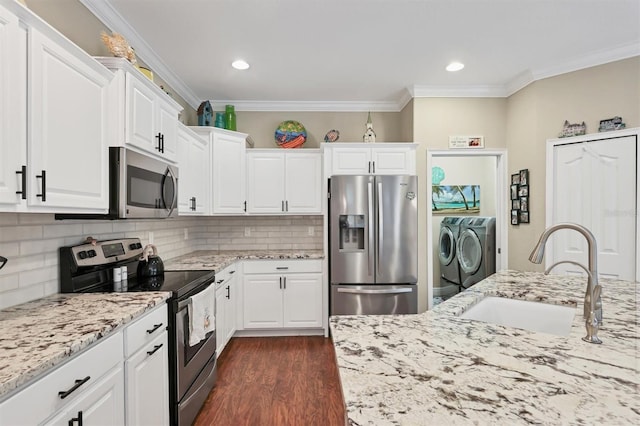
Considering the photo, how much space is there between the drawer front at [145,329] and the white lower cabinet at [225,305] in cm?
102

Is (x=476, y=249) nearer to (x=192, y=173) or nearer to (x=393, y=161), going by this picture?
(x=393, y=161)

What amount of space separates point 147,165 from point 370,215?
216 cm

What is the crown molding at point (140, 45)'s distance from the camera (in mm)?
2094

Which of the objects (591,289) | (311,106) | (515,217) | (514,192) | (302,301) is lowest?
(302,301)

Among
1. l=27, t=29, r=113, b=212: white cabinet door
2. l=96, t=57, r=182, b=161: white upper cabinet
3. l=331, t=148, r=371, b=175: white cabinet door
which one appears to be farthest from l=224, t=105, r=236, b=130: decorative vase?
l=27, t=29, r=113, b=212: white cabinet door

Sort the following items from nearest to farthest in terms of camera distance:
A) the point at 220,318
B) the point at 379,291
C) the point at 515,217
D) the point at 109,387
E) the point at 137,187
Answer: the point at 109,387, the point at 137,187, the point at 220,318, the point at 379,291, the point at 515,217

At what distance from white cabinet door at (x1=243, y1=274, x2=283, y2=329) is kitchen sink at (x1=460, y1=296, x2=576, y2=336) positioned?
7.50 feet

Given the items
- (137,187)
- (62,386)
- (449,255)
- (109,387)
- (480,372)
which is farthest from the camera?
(449,255)

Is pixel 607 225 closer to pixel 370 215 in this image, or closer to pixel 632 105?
pixel 632 105

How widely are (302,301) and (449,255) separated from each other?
266 cm

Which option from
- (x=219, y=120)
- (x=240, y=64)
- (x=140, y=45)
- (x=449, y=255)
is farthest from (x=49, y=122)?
(x=449, y=255)

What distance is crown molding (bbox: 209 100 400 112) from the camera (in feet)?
13.3

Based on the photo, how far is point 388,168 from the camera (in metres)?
3.60

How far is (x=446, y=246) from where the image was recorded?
5.12 m
